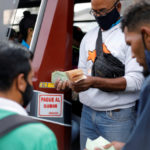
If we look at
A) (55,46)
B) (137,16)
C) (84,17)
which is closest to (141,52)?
(137,16)

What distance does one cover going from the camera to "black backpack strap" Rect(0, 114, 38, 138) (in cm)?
123

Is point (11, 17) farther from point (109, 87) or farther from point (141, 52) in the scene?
point (141, 52)

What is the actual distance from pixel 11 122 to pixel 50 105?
146 centimetres

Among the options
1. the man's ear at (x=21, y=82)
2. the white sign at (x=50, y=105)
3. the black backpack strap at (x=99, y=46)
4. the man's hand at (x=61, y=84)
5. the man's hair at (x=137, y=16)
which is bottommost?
the white sign at (x=50, y=105)

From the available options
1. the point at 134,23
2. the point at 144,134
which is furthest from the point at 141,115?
the point at 134,23

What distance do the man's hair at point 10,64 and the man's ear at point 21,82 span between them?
0.06ft

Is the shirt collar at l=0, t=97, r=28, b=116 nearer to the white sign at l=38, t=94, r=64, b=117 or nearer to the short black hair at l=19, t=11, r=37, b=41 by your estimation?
the white sign at l=38, t=94, r=64, b=117

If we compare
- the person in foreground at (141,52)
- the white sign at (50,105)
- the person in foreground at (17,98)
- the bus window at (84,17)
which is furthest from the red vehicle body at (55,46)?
the person in foreground at (17,98)

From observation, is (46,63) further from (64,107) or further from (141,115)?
(141,115)

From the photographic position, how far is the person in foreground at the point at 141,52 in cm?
145

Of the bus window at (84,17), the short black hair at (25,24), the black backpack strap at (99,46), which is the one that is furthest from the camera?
the bus window at (84,17)

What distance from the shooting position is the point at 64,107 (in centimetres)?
279

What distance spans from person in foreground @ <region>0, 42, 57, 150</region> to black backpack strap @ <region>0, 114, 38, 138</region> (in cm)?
2

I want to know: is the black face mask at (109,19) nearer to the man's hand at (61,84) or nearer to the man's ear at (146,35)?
the man's hand at (61,84)
